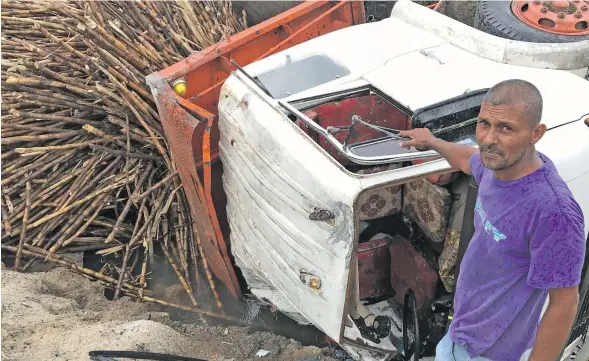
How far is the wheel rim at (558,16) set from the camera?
3.70m

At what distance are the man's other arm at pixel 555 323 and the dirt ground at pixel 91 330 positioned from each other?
6.35 ft

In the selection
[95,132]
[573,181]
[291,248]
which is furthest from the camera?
[95,132]

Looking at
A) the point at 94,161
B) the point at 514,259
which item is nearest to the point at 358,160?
the point at 514,259

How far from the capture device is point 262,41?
4.32 meters

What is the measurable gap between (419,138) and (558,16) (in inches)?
68.2

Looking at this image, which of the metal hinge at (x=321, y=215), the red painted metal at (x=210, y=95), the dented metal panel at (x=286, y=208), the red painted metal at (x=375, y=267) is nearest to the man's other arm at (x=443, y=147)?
the dented metal panel at (x=286, y=208)

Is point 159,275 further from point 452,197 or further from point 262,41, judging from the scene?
point 452,197

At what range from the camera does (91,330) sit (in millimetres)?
3691

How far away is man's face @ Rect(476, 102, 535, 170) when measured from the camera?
1.97 m

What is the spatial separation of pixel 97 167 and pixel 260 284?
6.35 feet

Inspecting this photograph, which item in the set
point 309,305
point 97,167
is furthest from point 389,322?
point 97,167

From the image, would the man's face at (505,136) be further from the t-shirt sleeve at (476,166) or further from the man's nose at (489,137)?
the t-shirt sleeve at (476,166)

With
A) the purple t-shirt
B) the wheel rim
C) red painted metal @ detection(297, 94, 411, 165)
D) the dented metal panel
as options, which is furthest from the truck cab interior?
the wheel rim

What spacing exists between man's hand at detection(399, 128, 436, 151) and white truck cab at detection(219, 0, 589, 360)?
2.0 inches
